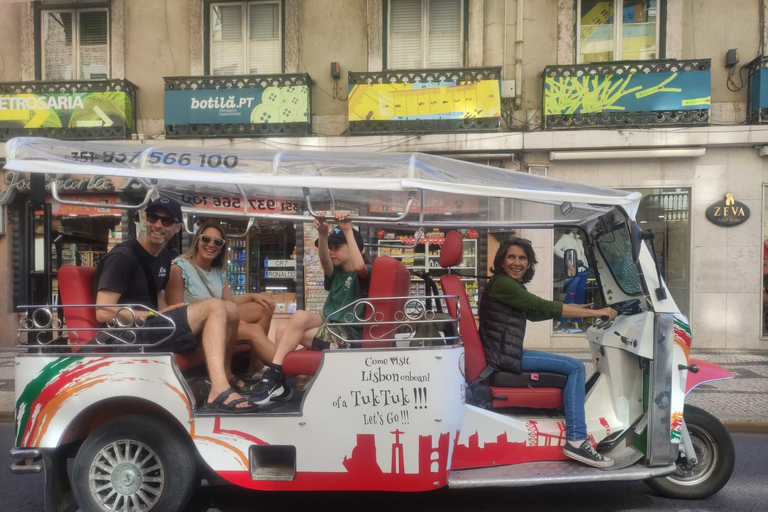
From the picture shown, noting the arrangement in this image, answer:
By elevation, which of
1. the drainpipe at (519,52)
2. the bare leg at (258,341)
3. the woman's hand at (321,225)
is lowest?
the bare leg at (258,341)

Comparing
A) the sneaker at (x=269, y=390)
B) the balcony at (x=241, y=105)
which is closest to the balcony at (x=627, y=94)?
the balcony at (x=241, y=105)

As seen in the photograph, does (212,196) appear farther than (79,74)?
No

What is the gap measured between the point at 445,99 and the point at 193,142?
4.94m

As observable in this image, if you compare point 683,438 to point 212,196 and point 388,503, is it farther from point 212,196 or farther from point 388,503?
point 212,196

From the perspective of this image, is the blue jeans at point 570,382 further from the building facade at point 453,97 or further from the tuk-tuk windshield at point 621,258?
the building facade at point 453,97

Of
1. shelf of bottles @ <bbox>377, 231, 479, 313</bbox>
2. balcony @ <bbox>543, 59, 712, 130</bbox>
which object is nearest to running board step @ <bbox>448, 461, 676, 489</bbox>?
shelf of bottles @ <bbox>377, 231, 479, 313</bbox>

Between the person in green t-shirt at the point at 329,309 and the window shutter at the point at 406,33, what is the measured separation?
8.21m

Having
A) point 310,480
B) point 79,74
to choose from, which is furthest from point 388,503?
point 79,74

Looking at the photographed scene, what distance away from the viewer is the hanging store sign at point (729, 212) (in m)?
11.1

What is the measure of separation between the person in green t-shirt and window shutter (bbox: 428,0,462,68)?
27.0 ft

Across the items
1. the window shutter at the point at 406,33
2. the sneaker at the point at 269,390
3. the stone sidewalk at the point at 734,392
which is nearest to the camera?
the sneaker at the point at 269,390

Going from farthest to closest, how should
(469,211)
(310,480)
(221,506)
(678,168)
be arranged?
(678,168), (469,211), (221,506), (310,480)

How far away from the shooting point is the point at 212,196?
500cm

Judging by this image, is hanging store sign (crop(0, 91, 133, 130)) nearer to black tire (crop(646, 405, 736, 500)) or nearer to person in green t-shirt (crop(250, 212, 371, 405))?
person in green t-shirt (crop(250, 212, 371, 405))
